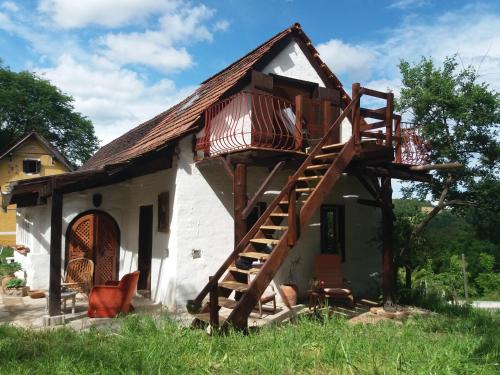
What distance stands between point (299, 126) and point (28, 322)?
219 inches

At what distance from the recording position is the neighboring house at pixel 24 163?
2331 centimetres

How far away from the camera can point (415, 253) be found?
904 cm

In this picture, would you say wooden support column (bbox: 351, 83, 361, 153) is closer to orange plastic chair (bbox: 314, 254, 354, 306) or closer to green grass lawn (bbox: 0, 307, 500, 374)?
orange plastic chair (bbox: 314, 254, 354, 306)

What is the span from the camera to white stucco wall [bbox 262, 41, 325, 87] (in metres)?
9.44

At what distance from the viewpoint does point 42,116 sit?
111ft

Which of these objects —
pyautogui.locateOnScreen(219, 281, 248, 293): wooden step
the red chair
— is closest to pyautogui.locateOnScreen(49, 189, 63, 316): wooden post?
the red chair

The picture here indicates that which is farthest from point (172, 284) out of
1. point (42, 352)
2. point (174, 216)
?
point (42, 352)

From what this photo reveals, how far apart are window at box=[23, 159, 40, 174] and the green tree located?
10.7 meters

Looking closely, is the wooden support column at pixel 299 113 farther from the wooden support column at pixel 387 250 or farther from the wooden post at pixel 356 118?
the wooden support column at pixel 387 250

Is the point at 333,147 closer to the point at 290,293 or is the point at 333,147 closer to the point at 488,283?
the point at 290,293

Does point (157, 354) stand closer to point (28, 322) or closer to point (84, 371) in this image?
point (84, 371)

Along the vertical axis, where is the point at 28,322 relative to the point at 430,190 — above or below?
below

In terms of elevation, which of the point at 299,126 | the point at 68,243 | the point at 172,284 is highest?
the point at 299,126

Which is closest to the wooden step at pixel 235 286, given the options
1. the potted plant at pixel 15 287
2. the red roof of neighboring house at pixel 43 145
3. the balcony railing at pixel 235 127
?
the balcony railing at pixel 235 127
